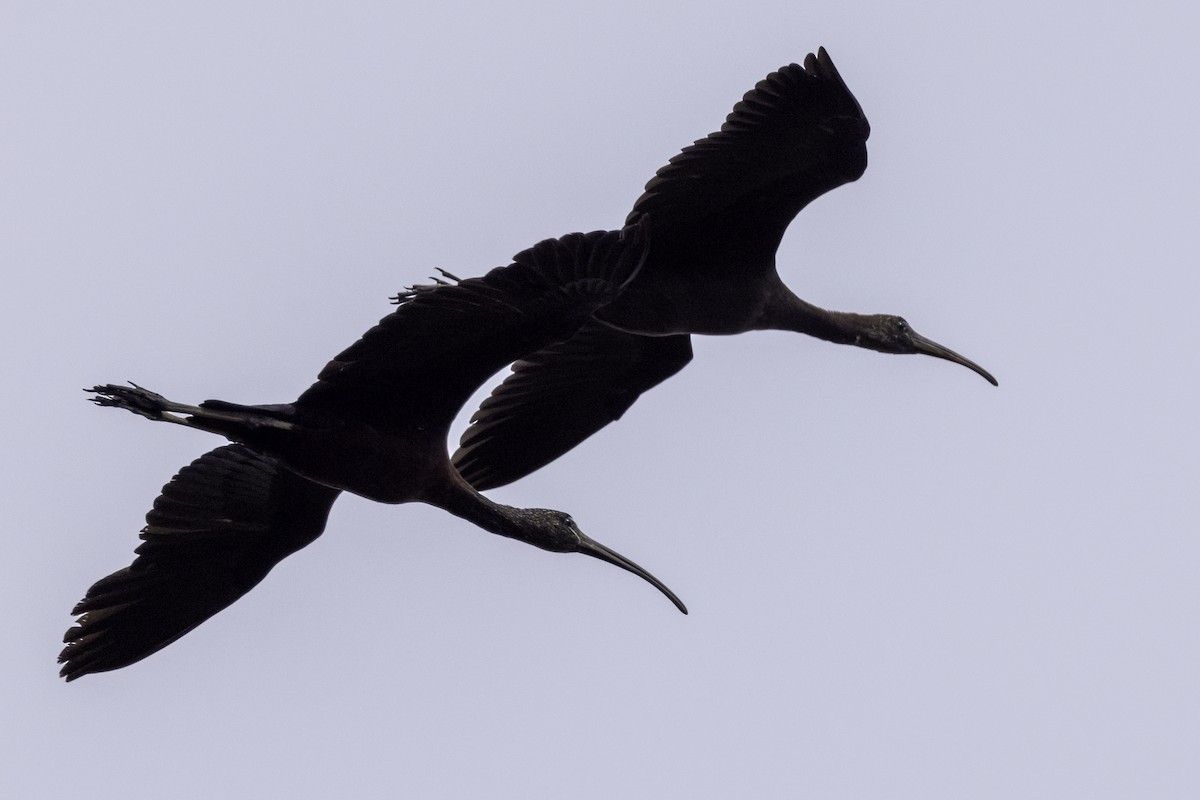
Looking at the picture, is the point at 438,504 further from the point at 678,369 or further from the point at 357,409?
the point at 678,369

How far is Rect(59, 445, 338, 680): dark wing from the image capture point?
15500mm

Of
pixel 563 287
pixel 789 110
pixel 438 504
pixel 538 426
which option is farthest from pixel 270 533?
pixel 789 110

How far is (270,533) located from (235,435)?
1.70m

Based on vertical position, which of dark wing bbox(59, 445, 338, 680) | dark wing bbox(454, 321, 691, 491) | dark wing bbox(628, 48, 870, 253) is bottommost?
dark wing bbox(59, 445, 338, 680)

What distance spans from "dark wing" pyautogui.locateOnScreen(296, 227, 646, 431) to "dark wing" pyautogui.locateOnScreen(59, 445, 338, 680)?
1795mm

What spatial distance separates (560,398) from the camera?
17.6 meters

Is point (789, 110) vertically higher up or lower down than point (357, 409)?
higher up

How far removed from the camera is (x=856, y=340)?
17.8 meters

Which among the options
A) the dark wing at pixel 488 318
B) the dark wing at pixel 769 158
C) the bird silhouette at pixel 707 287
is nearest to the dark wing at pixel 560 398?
the bird silhouette at pixel 707 287

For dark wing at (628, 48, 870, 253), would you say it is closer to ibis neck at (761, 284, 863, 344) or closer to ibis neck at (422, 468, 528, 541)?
ibis neck at (761, 284, 863, 344)

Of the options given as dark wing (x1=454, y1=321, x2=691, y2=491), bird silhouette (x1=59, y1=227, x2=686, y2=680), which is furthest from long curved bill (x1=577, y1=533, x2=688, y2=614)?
dark wing (x1=454, y1=321, x2=691, y2=491)

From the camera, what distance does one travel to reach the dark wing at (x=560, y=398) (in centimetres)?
1725

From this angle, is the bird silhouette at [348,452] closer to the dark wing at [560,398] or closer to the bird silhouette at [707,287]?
the dark wing at [560,398]

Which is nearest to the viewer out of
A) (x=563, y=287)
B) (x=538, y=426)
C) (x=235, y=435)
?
(x=563, y=287)
